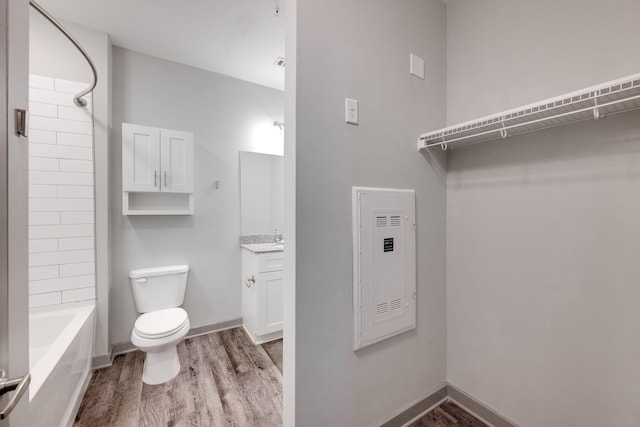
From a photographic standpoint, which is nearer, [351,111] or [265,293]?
[351,111]

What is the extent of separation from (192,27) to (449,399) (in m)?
3.28

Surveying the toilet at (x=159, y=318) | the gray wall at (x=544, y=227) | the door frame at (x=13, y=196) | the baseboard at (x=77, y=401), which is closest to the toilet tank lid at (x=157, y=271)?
the toilet at (x=159, y=318)

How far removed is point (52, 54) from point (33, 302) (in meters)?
1.80

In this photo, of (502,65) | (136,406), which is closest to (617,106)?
(502,65)

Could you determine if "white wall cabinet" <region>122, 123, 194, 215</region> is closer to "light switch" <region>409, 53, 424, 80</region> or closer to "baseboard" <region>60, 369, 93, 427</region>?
"baseboard" <region>60, 369, 93, 427</region>

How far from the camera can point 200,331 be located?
2580 mm

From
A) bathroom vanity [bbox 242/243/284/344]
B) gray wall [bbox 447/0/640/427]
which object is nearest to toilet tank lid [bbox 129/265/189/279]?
bathroom vanity [bbox 242/243/284/344]

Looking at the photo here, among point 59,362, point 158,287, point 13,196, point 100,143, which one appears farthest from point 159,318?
point 13,196

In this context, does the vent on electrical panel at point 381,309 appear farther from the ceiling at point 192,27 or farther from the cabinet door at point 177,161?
the ceiling at point 192,27

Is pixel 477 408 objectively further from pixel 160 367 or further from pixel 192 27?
pixel 192 27

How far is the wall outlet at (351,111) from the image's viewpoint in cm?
129

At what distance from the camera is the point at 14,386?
570 mm

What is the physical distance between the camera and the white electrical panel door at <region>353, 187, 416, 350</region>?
131cm

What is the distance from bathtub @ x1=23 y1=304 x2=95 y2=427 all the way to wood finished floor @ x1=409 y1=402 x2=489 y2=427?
6.09 feet
